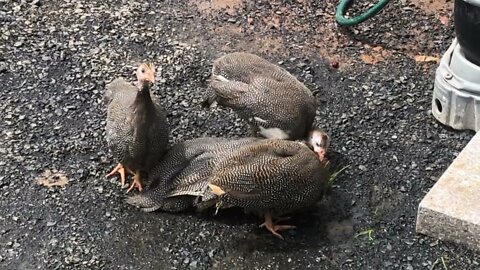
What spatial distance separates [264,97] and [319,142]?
1.11 feet

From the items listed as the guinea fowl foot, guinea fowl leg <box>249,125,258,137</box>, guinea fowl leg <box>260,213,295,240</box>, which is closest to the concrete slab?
guinea fowl leg <box>260,213,295,240</box>

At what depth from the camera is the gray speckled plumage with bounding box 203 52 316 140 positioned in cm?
406

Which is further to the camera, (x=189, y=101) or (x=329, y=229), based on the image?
(x=189, y=101)

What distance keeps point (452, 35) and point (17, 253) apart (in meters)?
2.87

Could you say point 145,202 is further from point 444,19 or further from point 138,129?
point 444,19

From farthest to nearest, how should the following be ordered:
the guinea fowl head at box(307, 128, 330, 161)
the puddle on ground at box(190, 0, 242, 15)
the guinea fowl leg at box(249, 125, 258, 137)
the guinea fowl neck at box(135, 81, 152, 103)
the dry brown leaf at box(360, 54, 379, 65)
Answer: the puddle on ground at box(190, 0, 242, 15)
the dry brown leaf at box(360, 54, 379, 65)
the guinea fowl leg at box(249, 125, 258, 137)
the guinea fowl head at box(307, 128, 330, 161)
the guinea fowl neck at box(135, 81, 152, 103)

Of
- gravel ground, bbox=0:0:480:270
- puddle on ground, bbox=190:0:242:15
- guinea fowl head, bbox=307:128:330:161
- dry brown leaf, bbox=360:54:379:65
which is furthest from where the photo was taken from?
puddle on ground, bbox=190:0:242:15

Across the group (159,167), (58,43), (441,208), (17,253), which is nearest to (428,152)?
(441,208)

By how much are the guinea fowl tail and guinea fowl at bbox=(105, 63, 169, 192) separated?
0.26 ft

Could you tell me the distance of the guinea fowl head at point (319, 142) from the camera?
399cm

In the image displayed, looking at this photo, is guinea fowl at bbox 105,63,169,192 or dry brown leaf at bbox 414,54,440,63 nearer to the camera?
guinea fowl at bbox 105,63,169,192

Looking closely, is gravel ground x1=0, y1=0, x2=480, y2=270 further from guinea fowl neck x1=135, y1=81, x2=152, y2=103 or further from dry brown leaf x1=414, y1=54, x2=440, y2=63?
guinea fowl neck x1=135, y1=81, x2=152, y2=103

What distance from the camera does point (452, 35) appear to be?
5.14 metres

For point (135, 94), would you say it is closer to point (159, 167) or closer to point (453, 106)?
point (159, 167)
